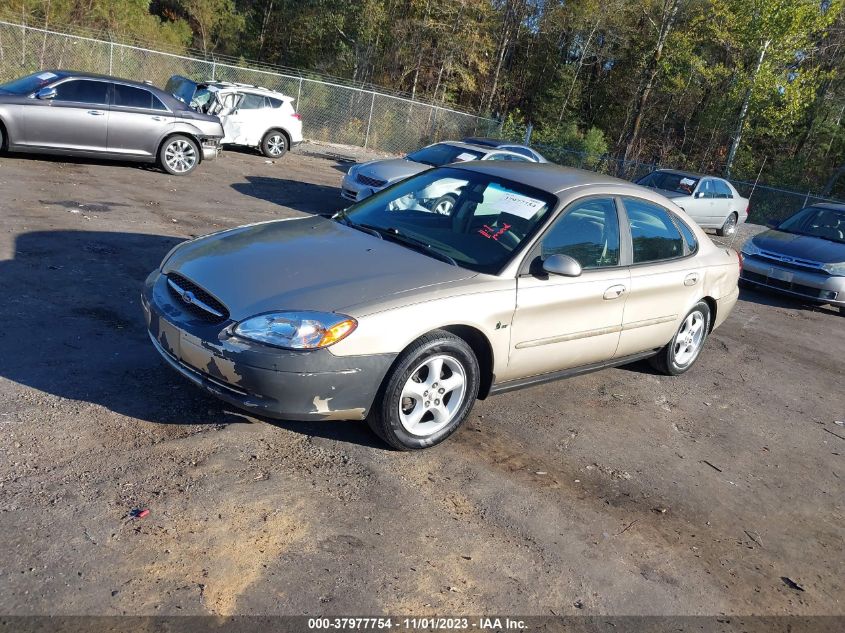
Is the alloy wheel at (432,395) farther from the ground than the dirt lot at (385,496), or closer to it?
farther from the ground

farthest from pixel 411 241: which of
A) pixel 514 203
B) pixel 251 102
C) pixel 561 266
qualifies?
pixel 251 102

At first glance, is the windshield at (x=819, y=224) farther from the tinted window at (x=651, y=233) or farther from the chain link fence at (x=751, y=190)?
the chain link fence at (x=751, y=190)

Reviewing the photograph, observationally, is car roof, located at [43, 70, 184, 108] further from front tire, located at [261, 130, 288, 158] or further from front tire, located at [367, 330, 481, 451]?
front tire, located at [367, 330, 481, 451]

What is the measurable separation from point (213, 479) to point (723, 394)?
453 centimetres

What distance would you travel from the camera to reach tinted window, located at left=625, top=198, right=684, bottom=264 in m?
5.55

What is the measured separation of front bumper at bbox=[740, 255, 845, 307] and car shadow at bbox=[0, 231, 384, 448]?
8.38 m

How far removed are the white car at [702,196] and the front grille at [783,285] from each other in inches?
229

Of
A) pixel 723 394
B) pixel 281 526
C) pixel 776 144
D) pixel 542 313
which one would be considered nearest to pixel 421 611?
pixel 281 526

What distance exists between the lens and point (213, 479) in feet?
12.3

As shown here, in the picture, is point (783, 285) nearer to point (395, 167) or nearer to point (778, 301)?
point (778, 301)

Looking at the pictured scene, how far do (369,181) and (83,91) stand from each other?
4.87 metres

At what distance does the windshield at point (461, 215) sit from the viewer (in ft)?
15.7

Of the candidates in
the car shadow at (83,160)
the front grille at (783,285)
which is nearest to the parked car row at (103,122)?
the car shadow at (83,160)

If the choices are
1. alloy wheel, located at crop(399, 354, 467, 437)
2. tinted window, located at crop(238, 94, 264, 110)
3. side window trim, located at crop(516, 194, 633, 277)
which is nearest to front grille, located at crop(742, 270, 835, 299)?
side window trim, located at crop(516, 194, 633, 277)
